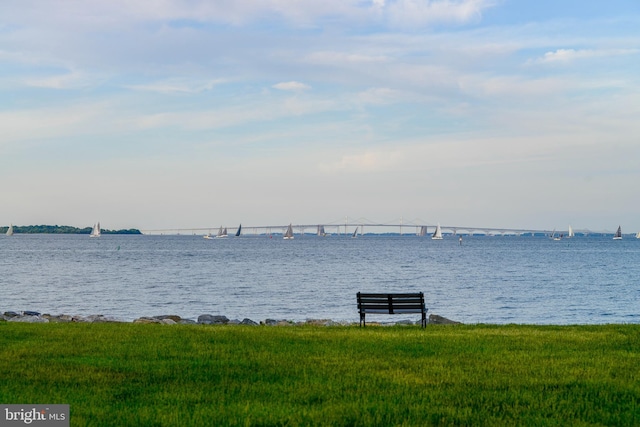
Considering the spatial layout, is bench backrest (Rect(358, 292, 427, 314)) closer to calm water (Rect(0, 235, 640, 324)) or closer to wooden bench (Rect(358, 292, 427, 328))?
wooden bench (Rect(358, 292, 427, 328))

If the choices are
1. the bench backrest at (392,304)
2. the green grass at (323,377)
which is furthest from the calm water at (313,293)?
the green grass at (323,377)

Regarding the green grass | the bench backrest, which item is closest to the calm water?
the bench backrest

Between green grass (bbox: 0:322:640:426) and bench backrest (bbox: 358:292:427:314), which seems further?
bench backrest (bbox: 358:292:427:314)

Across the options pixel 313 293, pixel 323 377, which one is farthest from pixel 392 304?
pixel 313 293

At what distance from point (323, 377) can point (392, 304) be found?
8685 millimetres

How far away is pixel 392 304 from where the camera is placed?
64.4ft

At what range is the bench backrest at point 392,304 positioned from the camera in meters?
19.4

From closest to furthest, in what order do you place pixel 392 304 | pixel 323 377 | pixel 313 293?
1. pixel 323 377
2. pixel 392 304
3. pixel 313 293

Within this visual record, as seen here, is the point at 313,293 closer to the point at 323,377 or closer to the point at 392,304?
the point at 392,304

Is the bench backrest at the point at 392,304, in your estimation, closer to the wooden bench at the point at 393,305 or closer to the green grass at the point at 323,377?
the wooden bench at the point at 393,305

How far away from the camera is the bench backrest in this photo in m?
19.4

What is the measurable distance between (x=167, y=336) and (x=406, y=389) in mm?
7479

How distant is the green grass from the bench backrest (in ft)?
8.25

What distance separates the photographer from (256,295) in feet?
161
